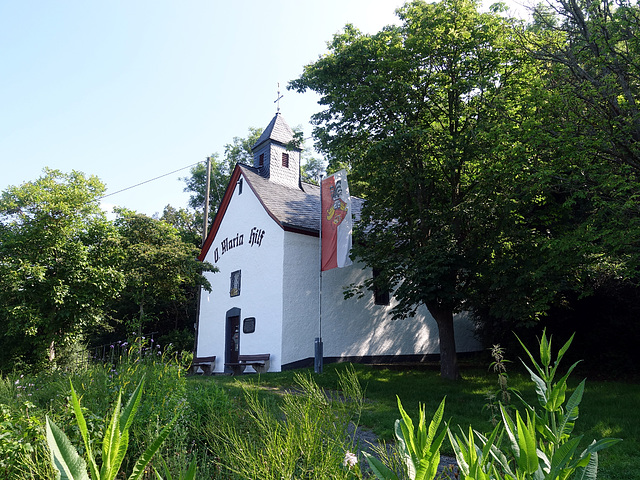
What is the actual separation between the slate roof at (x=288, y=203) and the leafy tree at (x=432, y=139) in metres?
3.07

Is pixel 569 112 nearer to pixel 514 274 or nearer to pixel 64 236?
pixel 514 274

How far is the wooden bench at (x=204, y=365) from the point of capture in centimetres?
1956

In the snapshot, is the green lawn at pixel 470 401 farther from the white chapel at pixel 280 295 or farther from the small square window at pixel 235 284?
the small square window at pixel 235 284

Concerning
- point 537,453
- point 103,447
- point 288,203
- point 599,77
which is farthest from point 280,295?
point 103,447

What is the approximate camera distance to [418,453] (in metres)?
1.10

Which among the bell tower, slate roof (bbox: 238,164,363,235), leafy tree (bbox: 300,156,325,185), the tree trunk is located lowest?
the tree trunk

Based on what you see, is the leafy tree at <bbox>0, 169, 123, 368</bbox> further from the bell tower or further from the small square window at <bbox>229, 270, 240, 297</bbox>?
the bell tower

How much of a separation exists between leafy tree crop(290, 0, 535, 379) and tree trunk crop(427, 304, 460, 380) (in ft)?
0.10

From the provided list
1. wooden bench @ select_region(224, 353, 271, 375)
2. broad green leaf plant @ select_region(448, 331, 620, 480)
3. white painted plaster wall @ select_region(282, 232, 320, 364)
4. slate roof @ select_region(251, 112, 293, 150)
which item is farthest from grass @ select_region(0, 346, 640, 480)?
slate roof @ select_region(251, 112, 293, 150)

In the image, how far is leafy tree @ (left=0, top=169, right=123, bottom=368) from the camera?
47.7 ft

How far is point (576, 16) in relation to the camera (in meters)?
9.45

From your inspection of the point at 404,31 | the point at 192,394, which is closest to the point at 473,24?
the point at 404,31

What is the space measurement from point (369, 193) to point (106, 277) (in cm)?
960

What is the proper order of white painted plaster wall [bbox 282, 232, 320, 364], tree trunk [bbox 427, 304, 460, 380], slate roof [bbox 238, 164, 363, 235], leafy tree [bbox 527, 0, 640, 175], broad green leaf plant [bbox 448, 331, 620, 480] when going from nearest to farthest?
broad green leaf plant [bbox 448, 331, 620, 480] → leafy tree [bbox 527, 0, 640, 175] → tree trunk [bbox 427, 304, 460, 380] → white painted plaster wall [bbox 282, 232, 320, 364] → slate roof [bbox 238, 164, 363, 235]
